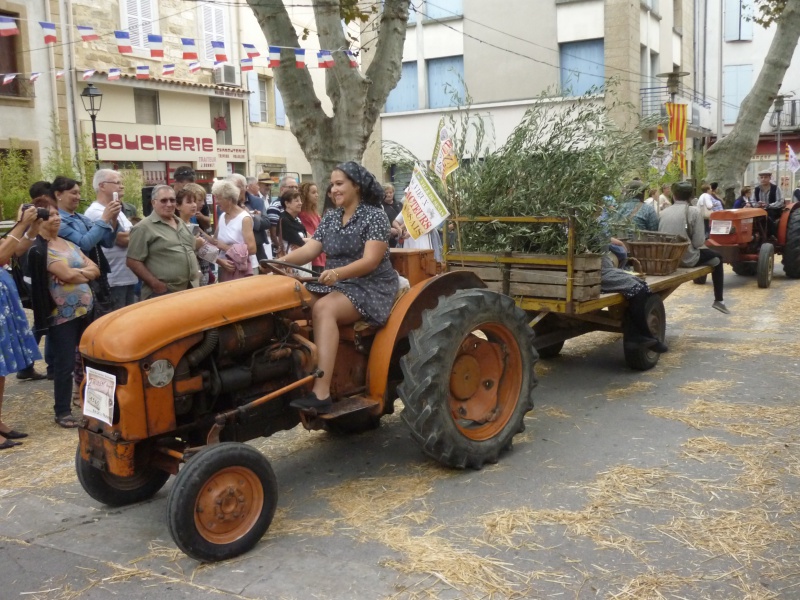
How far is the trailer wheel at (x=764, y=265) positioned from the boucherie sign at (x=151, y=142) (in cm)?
1599

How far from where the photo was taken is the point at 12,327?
219 inches

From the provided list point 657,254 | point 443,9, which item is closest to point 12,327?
point 657,254

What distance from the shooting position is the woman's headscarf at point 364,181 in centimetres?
458

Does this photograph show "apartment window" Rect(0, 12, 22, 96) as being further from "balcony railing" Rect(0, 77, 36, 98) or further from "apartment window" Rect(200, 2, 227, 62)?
"apartment window" Rect(200, 2, 227, 62)

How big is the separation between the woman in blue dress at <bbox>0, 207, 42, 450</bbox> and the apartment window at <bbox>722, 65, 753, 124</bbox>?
38243mm

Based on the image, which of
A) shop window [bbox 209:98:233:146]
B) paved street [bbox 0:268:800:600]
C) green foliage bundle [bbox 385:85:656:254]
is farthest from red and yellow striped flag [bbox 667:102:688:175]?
paved street [bbox 0:268:800:600]

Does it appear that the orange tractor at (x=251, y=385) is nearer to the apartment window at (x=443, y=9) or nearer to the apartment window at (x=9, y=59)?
the apartment window at (x=9, y=59)

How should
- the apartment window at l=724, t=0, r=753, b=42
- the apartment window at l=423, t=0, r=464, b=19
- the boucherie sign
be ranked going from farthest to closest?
1. the apartment window at l=724, t=0, r=753, b=42
2. the apartment window at l=423, t=0, r=464, b=19
3. the boucherie sign

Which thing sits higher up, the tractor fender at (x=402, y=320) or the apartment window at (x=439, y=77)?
the apartment window at (x=439, y=77)

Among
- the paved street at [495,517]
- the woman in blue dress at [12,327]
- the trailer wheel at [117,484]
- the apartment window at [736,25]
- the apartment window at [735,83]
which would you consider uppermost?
the apartment window at [736,25]

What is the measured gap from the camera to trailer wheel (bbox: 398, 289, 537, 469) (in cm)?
439

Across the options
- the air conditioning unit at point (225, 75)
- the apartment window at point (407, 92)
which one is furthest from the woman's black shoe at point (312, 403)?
the apartment window at point (407, 92)

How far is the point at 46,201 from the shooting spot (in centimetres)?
606

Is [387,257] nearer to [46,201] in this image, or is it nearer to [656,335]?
[46,201]
